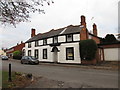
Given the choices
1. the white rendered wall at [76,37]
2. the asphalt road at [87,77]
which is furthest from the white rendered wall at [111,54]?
the asphalt road at [87,77]

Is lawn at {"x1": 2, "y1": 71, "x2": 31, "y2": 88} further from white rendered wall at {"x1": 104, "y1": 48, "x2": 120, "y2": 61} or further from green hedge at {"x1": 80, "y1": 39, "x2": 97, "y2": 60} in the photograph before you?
white rendered wall at {"x1": 104, "y1": 48, "x2": 120, "y2": 61}

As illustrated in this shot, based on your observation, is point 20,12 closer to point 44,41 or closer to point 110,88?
point 110,88

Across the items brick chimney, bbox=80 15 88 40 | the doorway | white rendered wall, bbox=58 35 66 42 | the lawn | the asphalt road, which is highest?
brick chimney, bbox=80 15 88 40

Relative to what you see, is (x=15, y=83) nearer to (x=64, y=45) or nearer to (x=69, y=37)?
(x=64, y=45)

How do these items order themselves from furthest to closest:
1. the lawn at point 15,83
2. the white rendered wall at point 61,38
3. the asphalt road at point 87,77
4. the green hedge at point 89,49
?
1. the white rendered wall at point 61,38
2. the green hedge at point 89,49
3. the asphalt road at point 87,77
4. the lawn at point 15,83

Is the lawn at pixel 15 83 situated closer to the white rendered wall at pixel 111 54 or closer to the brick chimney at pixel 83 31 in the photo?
the brick chimney at pixel 83 31

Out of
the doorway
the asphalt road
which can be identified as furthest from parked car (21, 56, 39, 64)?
the asphalt road

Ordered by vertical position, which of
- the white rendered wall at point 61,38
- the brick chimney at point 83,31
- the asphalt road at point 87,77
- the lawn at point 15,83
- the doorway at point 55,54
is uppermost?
the brick chimney at point 83,31

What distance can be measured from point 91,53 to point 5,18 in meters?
16.1

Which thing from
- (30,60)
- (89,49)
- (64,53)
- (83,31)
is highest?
(83,31)

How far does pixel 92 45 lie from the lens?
72.7 ft

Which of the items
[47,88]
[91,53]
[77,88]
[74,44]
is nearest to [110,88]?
[77,88]

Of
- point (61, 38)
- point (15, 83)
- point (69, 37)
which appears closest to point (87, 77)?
point (15, 83)

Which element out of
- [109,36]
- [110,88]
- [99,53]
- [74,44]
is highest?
[109,36]
